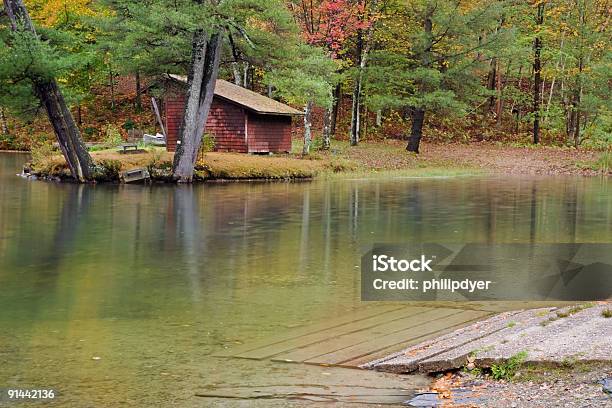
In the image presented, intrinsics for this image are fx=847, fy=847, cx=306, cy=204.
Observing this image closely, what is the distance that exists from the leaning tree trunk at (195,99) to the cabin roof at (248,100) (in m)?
5.99

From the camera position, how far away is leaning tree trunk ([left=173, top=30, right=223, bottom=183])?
32.2m

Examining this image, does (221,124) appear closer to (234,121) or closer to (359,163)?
(234,121)

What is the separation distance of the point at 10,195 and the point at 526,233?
16723mm

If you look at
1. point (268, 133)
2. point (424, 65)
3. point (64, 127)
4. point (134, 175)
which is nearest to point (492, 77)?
point (424, 65)

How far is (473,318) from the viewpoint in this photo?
1016 centimetres

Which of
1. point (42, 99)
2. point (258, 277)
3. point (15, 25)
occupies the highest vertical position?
point (15, 25)

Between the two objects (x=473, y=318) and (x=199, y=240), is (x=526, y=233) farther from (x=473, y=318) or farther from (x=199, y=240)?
(x=473, y=318)

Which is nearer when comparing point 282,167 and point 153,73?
point 153,73

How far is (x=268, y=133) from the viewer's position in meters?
43.3

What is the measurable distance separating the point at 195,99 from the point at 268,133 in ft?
36.3

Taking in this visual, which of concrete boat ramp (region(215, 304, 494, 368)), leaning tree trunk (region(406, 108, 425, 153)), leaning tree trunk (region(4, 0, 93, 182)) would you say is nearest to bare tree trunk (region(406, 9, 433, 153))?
leaning tree trunk (region(406, 108, 425, 153))

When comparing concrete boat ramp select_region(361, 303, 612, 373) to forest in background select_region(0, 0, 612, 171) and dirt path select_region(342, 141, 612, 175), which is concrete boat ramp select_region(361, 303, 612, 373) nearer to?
forest in background select_region(0, 0, 612, 171)

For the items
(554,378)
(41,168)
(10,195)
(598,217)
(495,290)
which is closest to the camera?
(554,378)

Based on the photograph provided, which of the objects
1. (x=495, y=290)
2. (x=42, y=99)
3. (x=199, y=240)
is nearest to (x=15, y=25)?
(x=42, y=99)
